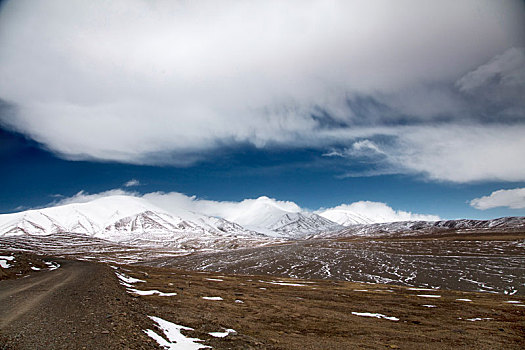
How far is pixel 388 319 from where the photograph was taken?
23172mm

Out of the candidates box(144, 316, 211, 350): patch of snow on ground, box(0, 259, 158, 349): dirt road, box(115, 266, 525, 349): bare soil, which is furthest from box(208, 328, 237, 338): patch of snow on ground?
box(0, 259, 158, 349): dirt road

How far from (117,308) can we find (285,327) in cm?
1181

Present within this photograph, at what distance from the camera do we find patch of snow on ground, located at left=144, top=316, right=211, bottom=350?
12.6 m

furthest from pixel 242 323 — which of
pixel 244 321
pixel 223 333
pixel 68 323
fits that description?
pixel 68 323

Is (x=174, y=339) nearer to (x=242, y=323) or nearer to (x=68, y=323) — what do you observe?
(x=68, y=323)

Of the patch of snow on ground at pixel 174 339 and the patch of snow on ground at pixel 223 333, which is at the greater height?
the patch of snow on ground at pixel 174 339

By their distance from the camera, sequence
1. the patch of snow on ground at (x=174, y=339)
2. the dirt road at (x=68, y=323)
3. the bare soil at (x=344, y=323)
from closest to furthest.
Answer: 1. the dirt road at (x=68, y=323)
2. the patch of snow on ground at (x=174, y=339)
3. the bare soil at (x=344, y=323)

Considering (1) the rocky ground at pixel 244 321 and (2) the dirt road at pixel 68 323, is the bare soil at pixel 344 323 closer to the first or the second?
(1) the rocky ground at pixel 244 321

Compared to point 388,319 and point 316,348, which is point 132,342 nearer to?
point 316,348

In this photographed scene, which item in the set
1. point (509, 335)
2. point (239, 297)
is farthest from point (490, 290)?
point (239, 297)

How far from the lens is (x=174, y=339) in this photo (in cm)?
1356

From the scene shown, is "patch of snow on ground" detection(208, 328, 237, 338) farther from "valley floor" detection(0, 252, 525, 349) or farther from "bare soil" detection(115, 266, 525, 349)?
"bare soil" detection(115, 266, 525, 349)

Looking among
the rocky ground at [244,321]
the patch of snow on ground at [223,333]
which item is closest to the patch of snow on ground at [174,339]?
the rocky ground at [244,321]

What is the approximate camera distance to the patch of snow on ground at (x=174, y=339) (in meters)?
12.6
